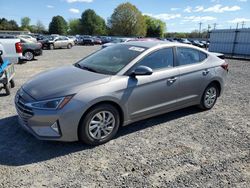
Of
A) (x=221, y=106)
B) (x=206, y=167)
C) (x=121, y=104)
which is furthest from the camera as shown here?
(x=221, y=106)

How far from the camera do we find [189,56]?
16.7ft

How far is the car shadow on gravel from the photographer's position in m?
3.49

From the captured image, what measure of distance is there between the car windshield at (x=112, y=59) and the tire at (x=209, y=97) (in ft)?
6.14

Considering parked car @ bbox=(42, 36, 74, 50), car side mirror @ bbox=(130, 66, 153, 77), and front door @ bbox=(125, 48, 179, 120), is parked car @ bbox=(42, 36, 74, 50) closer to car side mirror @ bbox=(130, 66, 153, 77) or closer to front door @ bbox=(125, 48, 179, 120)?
front door @ bbox=(125, 48, 179, 120)

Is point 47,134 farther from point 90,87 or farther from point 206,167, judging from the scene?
point 206,167

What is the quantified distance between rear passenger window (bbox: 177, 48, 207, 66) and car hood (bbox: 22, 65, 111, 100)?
1696 millimetres

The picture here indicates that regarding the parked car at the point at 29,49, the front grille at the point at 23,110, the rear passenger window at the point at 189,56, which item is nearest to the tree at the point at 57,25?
the parked car at the point at 29,49

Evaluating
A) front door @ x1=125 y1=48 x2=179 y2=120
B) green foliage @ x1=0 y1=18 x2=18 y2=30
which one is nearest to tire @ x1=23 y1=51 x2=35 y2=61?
front door @ x1=125 y1=48 x2=179 y2=120

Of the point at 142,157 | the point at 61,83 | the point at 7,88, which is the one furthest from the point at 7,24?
the point at 142,157

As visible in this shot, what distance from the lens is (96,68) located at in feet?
14.4

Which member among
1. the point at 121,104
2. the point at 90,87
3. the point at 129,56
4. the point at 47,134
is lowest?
the point at 47,134

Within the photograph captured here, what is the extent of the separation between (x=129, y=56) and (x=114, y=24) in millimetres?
87214

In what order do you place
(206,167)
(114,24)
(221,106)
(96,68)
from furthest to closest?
(114,24) < (221,106) < (96,68) < (206,167)

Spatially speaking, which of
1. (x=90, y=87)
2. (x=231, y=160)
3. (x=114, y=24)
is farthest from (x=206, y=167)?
(x=114, y=24)
